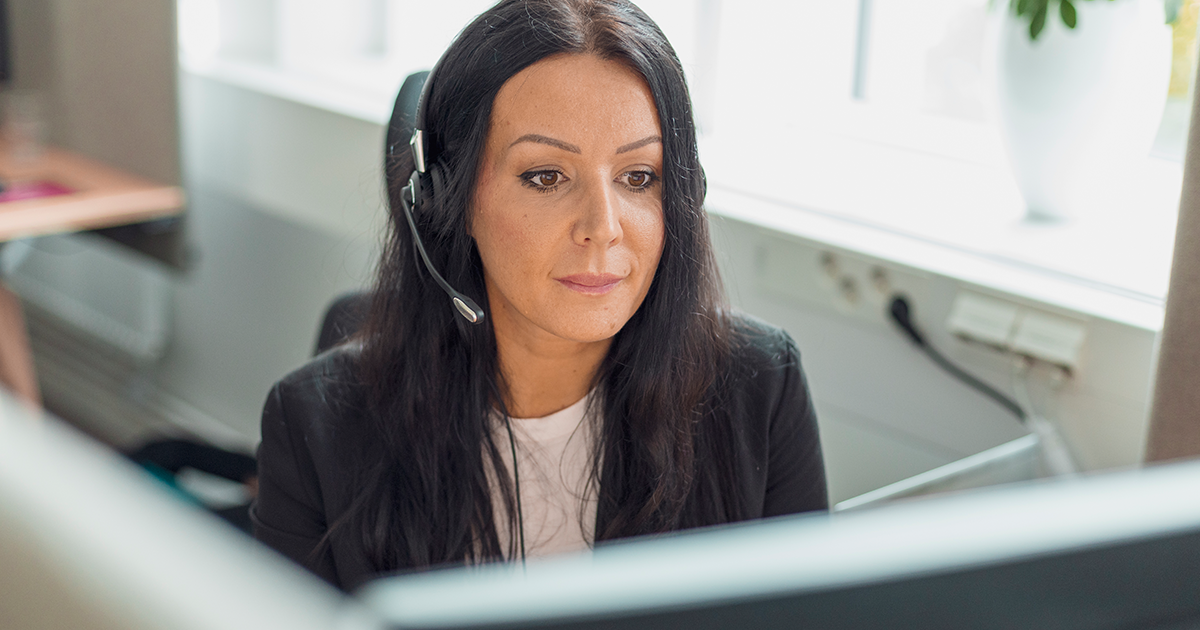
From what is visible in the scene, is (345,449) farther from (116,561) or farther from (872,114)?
(872,114)

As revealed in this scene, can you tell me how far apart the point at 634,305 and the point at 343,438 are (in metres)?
0.30

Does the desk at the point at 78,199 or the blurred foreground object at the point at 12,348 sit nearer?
the desk at the point at 78,199

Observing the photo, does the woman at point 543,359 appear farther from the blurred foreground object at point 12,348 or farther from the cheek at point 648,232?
the blurred foreground object at point 12,348

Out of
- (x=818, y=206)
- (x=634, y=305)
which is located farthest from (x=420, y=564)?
(x=818, y=206)

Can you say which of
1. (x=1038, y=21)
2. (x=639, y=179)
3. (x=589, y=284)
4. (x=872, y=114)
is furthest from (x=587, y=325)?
(x=872, y=114)

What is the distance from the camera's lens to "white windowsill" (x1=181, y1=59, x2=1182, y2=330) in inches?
56.2

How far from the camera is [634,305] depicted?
3.31 ft

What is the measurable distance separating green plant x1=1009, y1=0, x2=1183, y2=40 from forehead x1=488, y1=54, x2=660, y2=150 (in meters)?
0.73

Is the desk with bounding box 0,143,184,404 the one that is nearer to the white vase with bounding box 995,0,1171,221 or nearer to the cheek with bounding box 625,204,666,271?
the cheek with bounding box 625,204,666,271

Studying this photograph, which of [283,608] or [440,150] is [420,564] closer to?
[440,150]

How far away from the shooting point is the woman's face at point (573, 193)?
95 cm

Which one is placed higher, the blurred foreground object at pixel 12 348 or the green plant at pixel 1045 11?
the green plant at pixel 1045 11

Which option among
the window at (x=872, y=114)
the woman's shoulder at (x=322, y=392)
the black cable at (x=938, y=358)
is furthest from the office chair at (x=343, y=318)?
the black cable at (x=938, y=358)

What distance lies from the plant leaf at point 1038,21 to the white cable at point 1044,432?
1.39ft
